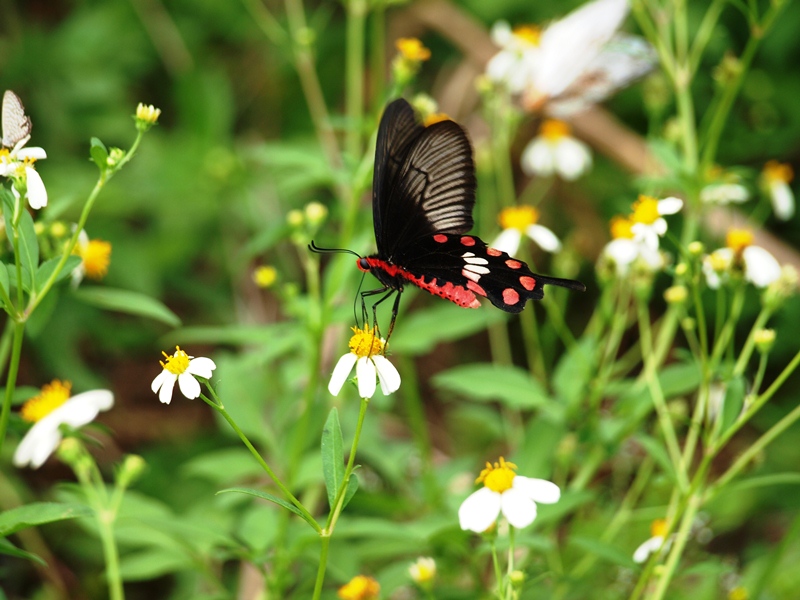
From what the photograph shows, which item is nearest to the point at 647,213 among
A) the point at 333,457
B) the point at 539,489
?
the point at 539,489

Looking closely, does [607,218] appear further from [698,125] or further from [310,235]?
[310,235]

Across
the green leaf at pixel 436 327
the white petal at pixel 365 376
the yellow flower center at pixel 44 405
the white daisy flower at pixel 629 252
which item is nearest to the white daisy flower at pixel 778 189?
the white daisy flower at pixel 629 252

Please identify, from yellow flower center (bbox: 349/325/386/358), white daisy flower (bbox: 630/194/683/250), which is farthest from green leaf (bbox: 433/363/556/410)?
yellow flower center (bbox: 349/325/386/358)

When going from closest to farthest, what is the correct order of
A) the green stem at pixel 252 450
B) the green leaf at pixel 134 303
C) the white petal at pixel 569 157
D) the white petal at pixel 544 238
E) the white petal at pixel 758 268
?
the green stem at pixel 252 450 < the green leaf at pixel 134 303 < the white petal at pixel 758 268 < the white petal at pixel 544 238 < the white petal at pixel 569 157

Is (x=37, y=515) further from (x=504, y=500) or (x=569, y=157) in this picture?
(x=569, y=157)

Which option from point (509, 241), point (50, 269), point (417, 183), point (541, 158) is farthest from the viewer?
point (541, 158)

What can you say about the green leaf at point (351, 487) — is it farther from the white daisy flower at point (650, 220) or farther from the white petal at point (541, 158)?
the white petal at point (541, 158)

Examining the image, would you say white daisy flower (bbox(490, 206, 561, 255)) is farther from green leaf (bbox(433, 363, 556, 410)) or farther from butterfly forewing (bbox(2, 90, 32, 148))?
butterfly forewing (bbox(2, 90, 32, 148))
